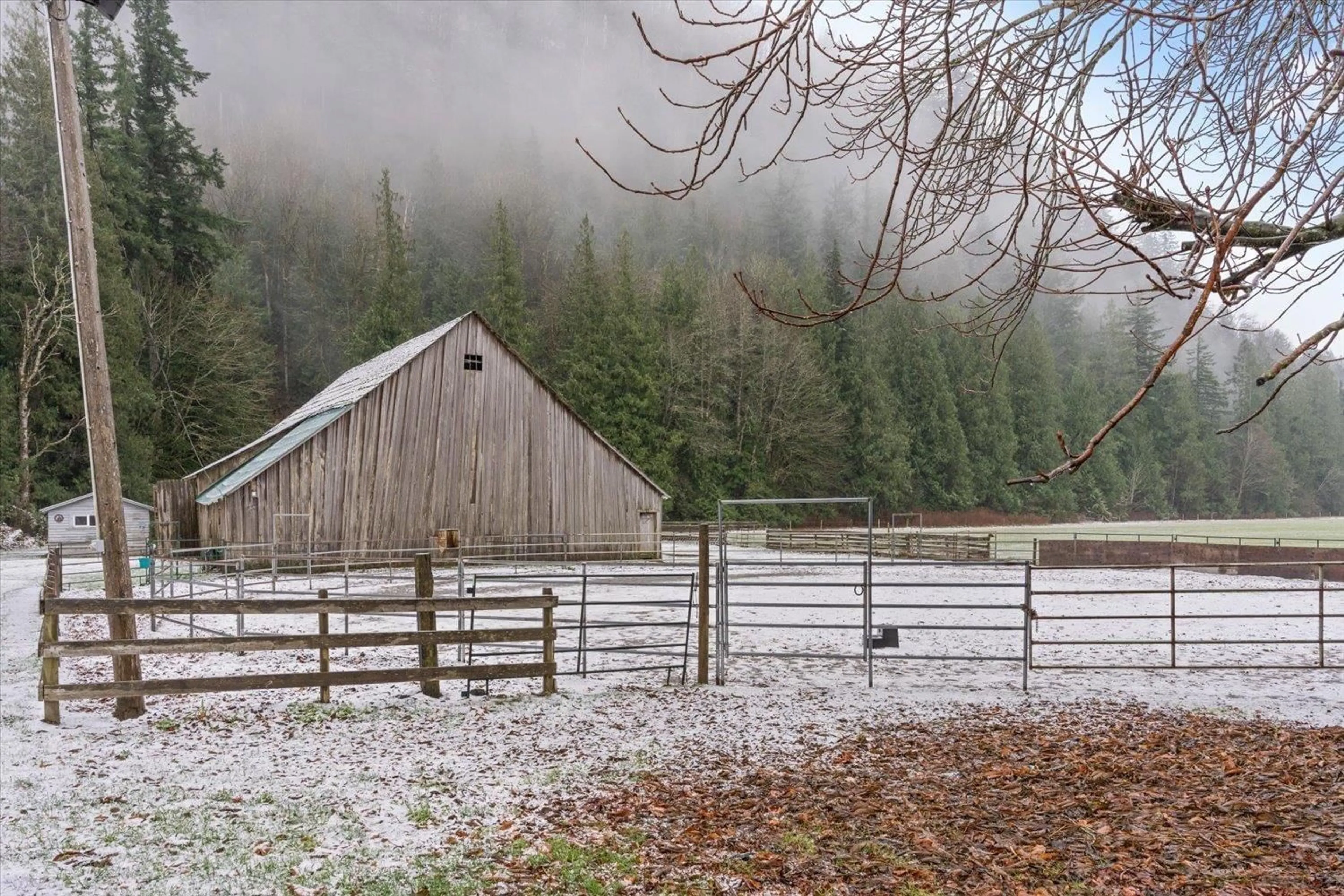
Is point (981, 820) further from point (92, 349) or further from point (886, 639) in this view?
point (92, 349)

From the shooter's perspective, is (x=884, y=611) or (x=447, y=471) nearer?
(x=884, y=611)

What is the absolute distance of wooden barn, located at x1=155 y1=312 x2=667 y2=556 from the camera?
22422 millimetres

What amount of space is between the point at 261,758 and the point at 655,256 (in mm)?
71998

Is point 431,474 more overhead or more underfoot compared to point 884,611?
more overhead

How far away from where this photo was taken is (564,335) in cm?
5447

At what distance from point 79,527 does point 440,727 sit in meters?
29.6

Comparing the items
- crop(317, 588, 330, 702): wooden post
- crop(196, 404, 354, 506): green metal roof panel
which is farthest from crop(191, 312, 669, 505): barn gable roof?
crop(317, 588, 330, 702): wooden post

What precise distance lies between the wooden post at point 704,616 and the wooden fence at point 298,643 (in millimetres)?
1665

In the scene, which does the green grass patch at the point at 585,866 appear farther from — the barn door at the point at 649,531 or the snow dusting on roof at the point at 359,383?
the barn door at the point at 649,531

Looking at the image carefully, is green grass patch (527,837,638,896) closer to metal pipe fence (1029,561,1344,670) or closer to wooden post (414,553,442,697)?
wooden post (414,553,442,697)

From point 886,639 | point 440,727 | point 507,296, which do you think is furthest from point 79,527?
point 886,639

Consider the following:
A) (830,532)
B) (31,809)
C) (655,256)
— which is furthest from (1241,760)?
(655,256)

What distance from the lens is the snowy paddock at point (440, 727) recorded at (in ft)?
15.9

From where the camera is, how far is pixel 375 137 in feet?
269
